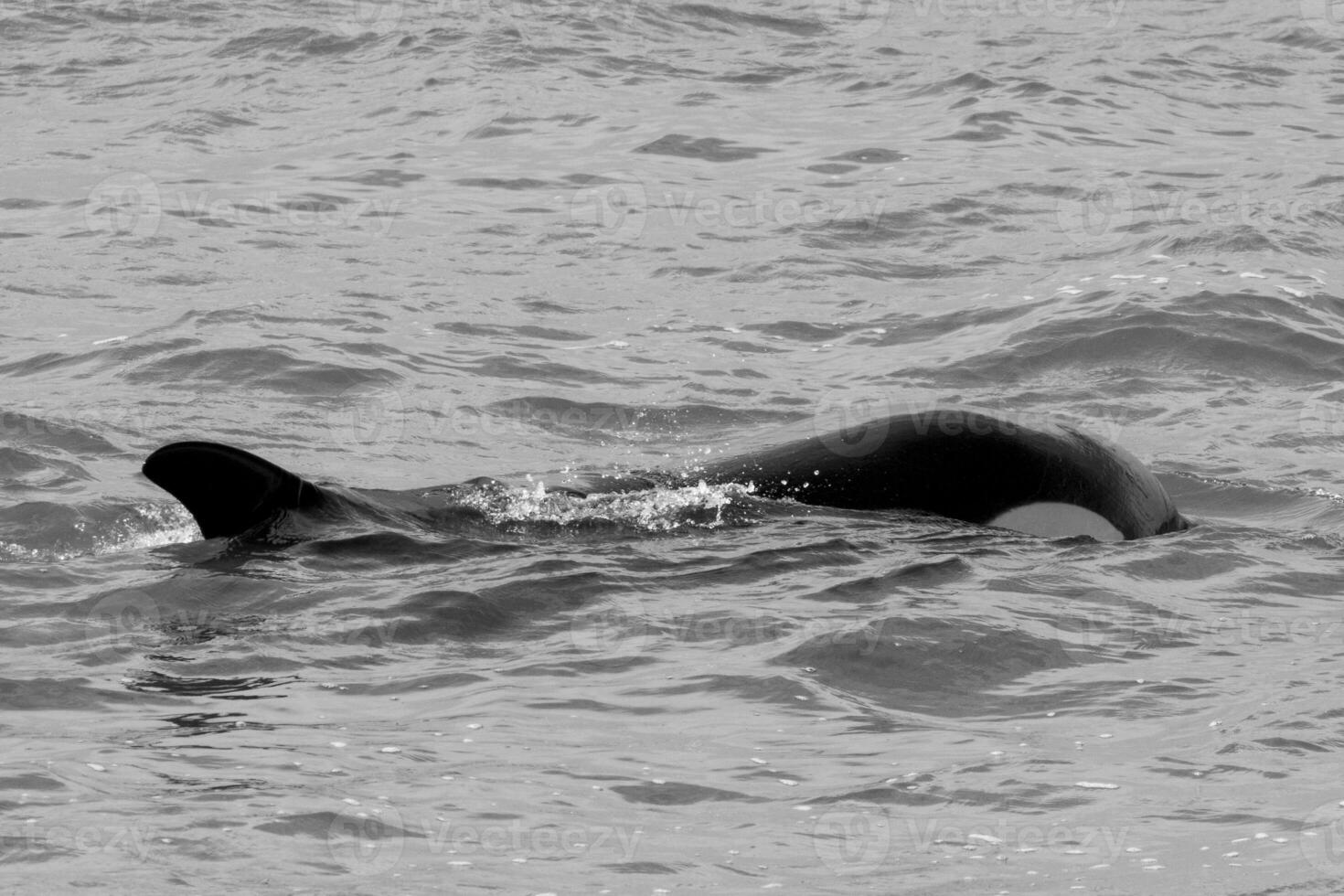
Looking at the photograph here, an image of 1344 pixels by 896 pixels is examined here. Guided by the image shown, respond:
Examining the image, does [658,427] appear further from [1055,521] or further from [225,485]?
[225,485]

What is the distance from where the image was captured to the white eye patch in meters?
8.59

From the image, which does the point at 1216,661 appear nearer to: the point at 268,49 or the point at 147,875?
the point at 147,875

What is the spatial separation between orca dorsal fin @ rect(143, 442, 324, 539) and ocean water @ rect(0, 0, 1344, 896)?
199 millimetres

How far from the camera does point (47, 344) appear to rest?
46.6ft

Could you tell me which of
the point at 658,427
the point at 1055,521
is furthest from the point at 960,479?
the point at 658,427

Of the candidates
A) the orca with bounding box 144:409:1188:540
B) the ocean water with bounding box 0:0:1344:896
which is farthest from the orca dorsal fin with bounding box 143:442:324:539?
the orca with bounding box 144:409:1188:540

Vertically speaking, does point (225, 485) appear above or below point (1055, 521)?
above

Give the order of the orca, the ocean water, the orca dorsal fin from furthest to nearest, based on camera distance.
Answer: the orca < the orca dorsal fin < the ocean water

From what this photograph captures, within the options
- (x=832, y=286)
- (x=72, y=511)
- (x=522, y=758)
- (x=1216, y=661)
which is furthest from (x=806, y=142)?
(x=522, y=758)

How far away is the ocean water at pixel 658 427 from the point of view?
5848 mm

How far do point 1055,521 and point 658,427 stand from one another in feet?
13.5

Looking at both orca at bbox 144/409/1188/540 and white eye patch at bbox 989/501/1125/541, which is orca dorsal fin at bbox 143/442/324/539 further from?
white eye patch at bbox 989/501/1125/541

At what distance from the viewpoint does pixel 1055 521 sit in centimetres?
863

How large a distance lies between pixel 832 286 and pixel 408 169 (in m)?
5.82
